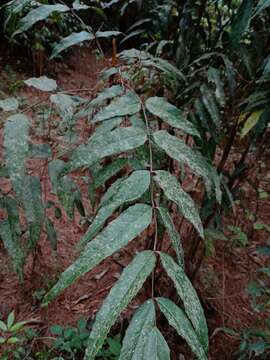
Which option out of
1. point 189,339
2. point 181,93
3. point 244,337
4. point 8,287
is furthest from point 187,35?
point 8,287

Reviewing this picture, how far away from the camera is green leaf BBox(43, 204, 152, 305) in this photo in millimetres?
391

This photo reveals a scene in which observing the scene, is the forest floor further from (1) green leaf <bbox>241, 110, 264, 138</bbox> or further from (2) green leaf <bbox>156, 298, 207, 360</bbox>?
(2) green leaf <bbox>156, 298, 207, 360</bbox>

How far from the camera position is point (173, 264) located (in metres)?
0.44

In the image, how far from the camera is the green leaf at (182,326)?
0.40 m

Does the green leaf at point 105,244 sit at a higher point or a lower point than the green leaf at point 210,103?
lower

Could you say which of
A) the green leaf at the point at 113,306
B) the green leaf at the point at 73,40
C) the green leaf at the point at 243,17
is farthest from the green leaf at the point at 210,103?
the green leaf at the point at 113,306

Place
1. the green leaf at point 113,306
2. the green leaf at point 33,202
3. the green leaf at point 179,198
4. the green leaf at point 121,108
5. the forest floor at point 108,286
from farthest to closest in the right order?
the forest floor at point 108,286 → the green leaf at point 33,202 → the green leaf at point 121,108 → the green leaf at point 179,198 → the green leaf at point 113,306

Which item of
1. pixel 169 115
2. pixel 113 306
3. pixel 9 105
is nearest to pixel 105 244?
pixel 113 306

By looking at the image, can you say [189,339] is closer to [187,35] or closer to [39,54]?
[187,35]

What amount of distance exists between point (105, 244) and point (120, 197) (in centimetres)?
8

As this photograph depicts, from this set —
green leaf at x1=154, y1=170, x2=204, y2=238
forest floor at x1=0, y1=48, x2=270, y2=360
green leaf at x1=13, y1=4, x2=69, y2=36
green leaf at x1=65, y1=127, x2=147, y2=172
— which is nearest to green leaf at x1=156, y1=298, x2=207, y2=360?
green leaf at x1=154, y1=170, x2=204, y2=238

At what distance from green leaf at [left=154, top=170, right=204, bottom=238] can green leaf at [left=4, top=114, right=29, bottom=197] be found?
0.68 feet

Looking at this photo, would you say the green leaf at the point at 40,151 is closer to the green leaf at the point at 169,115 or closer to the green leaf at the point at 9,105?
the green leaf at the point at 9,105

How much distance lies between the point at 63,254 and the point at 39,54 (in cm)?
221
